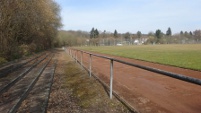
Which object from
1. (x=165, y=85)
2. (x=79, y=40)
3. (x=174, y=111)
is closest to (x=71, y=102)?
(x=174, y=111)

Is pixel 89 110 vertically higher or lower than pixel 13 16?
lower

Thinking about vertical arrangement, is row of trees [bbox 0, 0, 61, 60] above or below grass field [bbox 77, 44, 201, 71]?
above

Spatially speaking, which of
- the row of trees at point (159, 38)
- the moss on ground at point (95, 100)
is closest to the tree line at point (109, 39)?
the row of trees at point (159, 38)

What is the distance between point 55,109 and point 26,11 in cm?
2089

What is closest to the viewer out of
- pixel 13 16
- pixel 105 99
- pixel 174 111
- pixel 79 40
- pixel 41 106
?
pixel 174 111

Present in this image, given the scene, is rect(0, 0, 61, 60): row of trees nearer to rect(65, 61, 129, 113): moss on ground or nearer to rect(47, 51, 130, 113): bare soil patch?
rect(47, 51, 130, 113): bare soil patch

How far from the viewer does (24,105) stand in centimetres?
664

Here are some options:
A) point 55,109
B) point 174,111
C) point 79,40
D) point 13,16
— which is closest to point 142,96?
point 174,111

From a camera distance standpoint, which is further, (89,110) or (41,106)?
(41,106)

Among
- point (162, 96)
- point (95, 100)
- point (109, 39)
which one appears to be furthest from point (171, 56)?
point (109, 39)

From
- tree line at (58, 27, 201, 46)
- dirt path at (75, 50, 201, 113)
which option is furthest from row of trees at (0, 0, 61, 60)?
tree line at (58, 27, 201, 46)

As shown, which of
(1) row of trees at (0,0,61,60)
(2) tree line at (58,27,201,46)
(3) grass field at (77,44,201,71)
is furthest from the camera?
(2) tree line at (58,27,201,46)

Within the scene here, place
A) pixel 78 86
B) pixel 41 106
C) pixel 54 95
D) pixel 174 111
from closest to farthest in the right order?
1. pixel 174 111
2. pixel 41 106
3. pixel 54 95
4. pixel 78 86

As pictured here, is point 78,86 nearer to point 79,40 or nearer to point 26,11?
point 26,11
